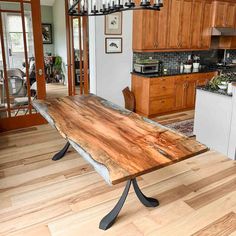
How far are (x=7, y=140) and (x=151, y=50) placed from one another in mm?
3133

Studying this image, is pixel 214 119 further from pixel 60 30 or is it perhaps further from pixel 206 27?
pixel 60 30

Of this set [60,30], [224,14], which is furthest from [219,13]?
[60,30]

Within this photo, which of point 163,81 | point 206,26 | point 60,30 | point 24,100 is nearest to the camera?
point 24,100

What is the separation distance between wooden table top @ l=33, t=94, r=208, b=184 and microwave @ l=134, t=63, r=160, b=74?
87.0 inches

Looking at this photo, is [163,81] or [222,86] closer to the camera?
[222,86]

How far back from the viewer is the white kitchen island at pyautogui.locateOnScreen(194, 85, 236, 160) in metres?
3.40

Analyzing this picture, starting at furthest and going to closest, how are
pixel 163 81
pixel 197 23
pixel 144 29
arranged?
pixel 197 23 → pixel 163 81 → pixel 144 29

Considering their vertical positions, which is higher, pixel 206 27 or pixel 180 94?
pixel 206 27

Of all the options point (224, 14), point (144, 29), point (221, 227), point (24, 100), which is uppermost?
point (224, 14)

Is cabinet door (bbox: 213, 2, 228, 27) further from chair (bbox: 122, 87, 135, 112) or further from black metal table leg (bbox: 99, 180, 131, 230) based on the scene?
black metal table leg (bbox: 99, 180, 131, 230)

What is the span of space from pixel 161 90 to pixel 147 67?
0.54 m

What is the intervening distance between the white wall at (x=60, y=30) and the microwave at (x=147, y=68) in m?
4.16

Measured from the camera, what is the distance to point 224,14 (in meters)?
5.83

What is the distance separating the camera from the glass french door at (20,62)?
161 inches
